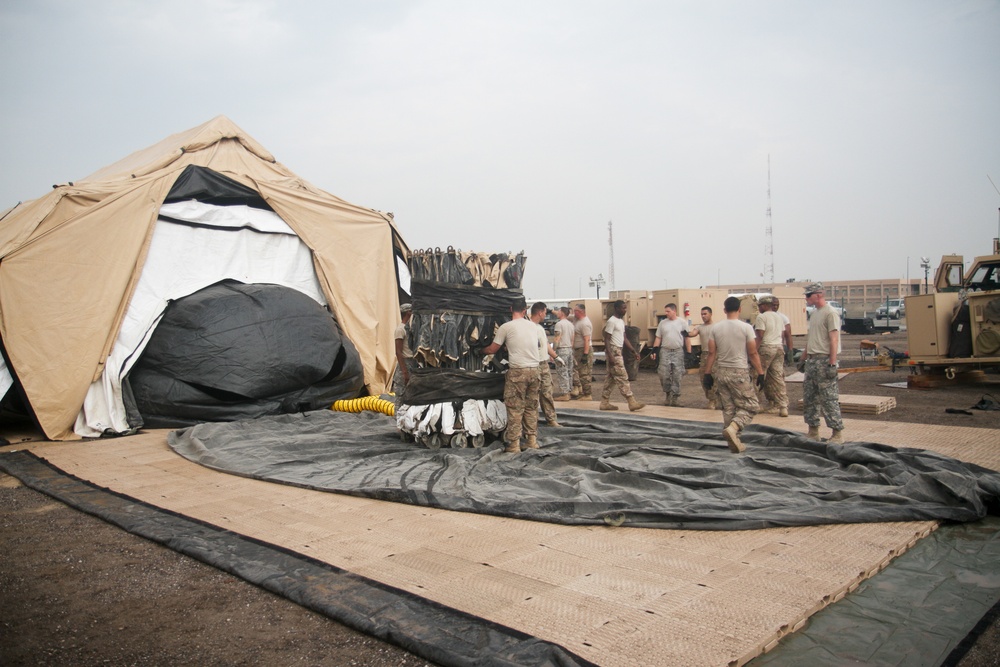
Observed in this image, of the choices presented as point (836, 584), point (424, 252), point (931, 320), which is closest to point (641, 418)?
point (424, 252)

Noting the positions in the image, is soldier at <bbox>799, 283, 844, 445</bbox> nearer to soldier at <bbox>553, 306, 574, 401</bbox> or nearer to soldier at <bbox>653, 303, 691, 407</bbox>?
soldier at <bbox>653, 303, 691, 407</bbox>

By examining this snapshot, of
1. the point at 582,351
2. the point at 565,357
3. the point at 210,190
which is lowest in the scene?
the point at 565,357

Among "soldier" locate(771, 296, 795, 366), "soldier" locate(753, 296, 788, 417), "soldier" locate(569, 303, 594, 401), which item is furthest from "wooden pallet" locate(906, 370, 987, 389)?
"soldier" locate(569, 303, 594, 401)

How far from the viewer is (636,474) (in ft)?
18.6

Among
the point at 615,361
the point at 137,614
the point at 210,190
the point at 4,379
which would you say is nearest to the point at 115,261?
the point at 4,379

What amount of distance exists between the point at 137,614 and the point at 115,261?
732cm

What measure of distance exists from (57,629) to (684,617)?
296 centimetres

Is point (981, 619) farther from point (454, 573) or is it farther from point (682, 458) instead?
point (682, 458)

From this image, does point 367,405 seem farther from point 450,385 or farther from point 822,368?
point 822,368

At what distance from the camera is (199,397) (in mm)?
9234

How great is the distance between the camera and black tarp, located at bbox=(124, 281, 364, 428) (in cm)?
920

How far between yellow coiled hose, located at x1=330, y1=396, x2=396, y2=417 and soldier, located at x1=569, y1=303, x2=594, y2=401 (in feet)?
11.5

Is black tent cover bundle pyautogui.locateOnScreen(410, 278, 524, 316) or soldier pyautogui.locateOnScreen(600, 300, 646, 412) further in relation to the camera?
soldier pyautogui.locateOnScreen(600, 300, 646, 412)

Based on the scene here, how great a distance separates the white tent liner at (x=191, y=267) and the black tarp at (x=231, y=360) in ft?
0.68
